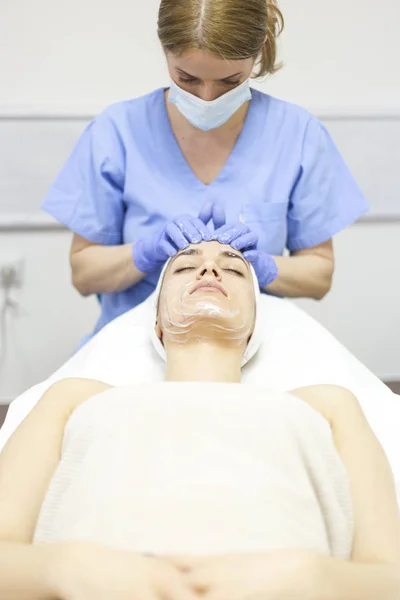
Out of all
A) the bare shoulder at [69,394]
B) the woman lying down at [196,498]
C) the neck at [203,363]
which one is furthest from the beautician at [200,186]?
the woman lying down at [196,498]

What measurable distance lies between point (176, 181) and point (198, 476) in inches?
33.2

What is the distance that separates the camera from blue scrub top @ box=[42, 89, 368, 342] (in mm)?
1638

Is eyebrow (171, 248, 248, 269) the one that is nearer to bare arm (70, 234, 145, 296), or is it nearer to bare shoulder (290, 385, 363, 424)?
bare arm (70, 234, 145, 296)

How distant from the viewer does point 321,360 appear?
149 centimetres

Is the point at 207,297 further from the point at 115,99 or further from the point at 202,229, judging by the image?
the point at 115,99

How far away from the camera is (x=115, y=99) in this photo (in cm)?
221

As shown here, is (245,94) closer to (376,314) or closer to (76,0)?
(76,0)

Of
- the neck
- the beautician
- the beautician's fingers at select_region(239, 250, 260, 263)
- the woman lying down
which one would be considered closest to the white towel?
the woman lying down

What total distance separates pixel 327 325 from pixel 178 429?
1.56 metres

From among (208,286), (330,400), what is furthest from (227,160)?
(330,400)

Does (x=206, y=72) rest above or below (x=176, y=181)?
above

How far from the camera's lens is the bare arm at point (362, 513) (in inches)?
34.3

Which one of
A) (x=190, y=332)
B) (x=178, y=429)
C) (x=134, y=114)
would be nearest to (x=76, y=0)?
(x=134, y=114)

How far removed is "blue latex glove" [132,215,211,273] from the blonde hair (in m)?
0.33
